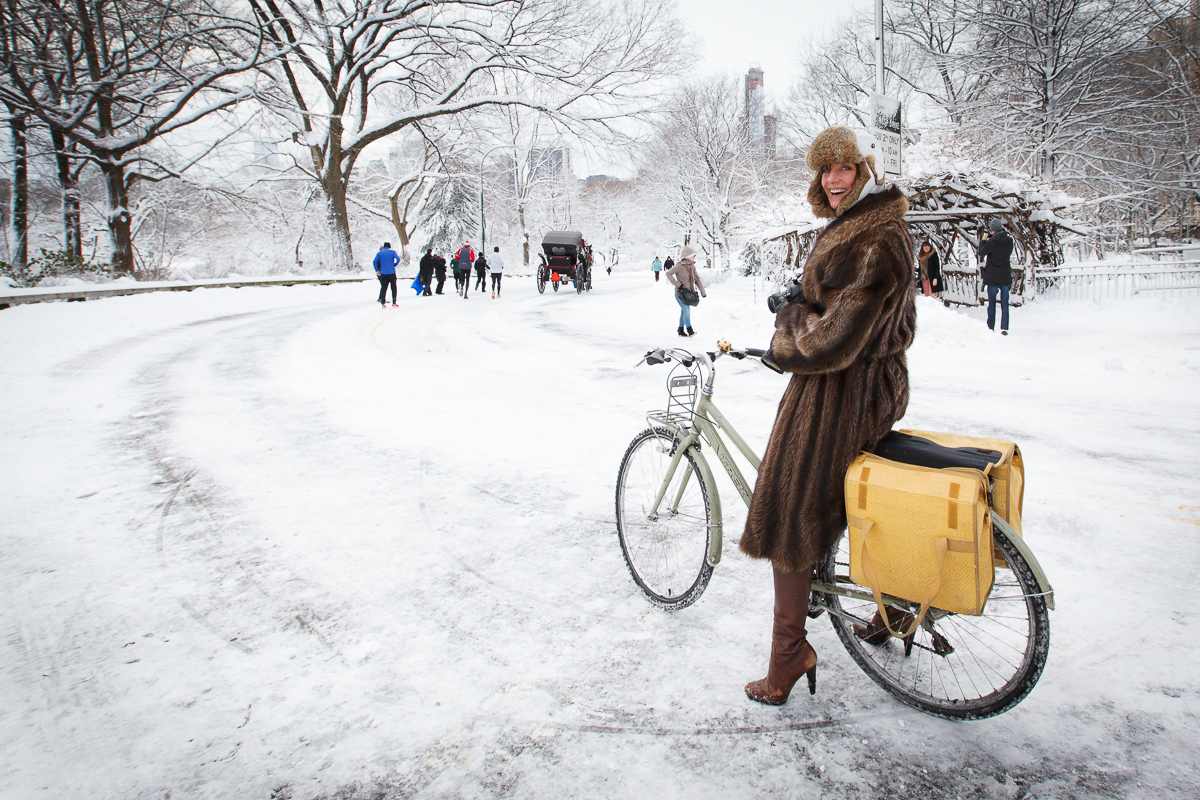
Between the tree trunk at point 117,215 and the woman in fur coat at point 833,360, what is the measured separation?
88.2 feet

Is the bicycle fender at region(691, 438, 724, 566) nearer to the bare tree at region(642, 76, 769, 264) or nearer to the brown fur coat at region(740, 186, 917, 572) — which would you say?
the brown fur coat at region(740, 186, 917, 572)

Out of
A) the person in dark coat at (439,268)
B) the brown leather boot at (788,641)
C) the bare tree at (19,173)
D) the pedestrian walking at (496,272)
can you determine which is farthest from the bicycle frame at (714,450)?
the bare tree at (19,173)

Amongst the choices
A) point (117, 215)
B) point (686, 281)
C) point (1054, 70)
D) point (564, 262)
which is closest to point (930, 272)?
point (686, 281)

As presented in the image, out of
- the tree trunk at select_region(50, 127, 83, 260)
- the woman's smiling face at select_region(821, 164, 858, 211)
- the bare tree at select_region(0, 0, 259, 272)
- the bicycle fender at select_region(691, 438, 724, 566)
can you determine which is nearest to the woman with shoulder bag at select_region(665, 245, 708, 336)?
the bicycle fender at select_region(691, 438, 724, 566)

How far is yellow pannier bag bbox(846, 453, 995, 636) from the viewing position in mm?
1851

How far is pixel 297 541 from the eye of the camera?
12.2 feet

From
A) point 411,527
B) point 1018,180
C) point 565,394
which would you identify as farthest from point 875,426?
point 1018,180

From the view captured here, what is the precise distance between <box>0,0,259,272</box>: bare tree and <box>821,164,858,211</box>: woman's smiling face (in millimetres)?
24292

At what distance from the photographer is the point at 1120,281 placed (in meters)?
15.9

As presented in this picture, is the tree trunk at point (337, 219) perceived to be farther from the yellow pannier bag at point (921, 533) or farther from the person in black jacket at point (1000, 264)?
the yellow pannier bag at point (921, 533)

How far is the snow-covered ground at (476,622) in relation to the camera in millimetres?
2074

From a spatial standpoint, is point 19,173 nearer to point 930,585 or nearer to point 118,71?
point 118,71

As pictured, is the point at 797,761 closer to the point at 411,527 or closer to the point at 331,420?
the point at 411,527

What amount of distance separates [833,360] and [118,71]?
28015mm
